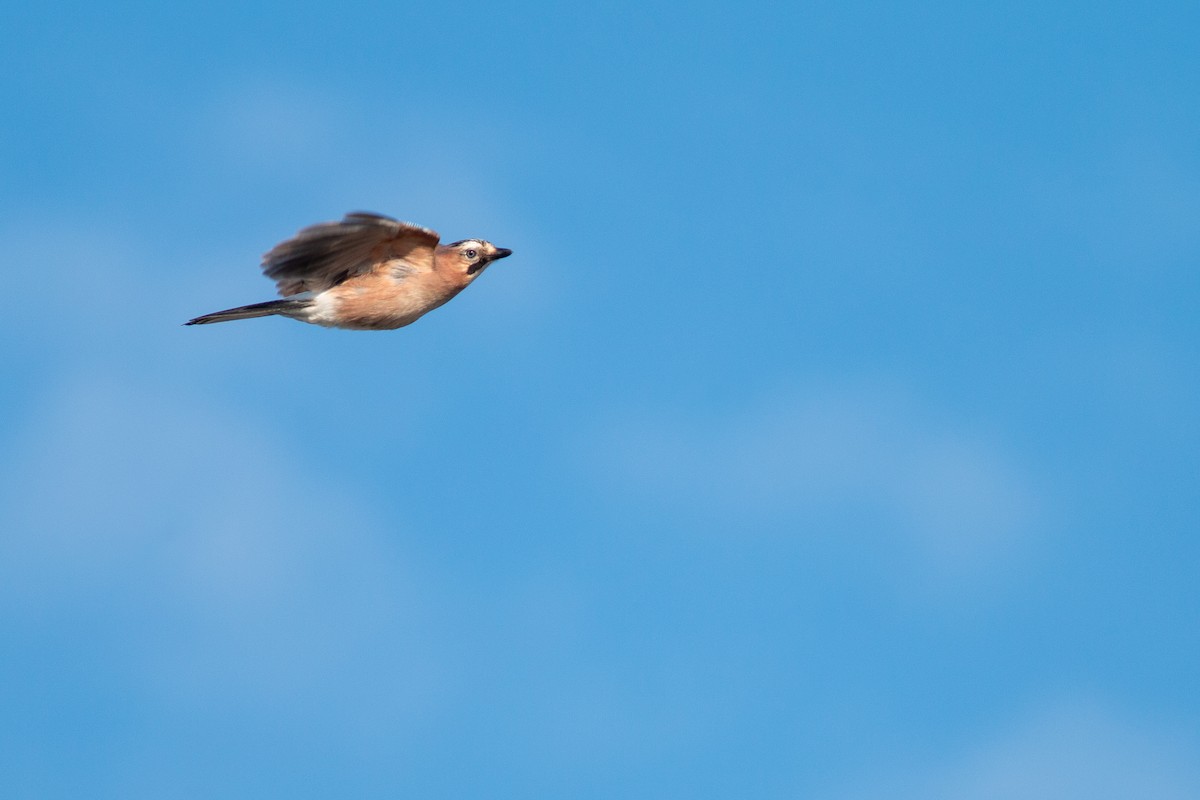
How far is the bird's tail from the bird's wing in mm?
290

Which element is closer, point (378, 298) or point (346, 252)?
point (346, 252)

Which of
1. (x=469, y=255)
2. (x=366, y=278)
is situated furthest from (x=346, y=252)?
(x=469, y=255)

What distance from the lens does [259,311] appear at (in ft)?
54.0

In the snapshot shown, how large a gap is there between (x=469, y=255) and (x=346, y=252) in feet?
5.75

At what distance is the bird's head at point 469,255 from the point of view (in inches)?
687

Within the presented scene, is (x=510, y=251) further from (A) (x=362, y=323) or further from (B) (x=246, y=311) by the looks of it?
(B) (x=246, y=311)

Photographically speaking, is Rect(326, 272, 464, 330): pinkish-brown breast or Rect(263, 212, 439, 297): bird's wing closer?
Rect(263, 212, 439, 297): bird's wing

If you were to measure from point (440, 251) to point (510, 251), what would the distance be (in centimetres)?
118

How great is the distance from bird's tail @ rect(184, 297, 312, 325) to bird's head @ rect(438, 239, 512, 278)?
184 centimetres

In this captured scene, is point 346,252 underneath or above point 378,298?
above

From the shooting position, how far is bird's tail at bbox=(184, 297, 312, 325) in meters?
16.0

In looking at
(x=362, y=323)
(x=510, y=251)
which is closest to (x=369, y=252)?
(x=362, y=323)

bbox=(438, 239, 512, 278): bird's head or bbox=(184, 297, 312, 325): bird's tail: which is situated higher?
bbox=(438, 239, 512, 278): bird's head

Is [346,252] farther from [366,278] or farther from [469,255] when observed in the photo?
[469,255]
